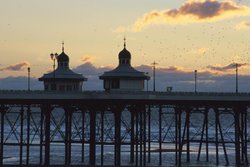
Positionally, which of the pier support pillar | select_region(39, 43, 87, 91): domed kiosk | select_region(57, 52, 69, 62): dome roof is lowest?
the pier support pillar

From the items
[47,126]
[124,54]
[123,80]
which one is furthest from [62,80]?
[47,126]

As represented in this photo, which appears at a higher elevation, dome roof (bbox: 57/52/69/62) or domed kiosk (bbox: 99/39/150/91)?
dome roof (bbox: 57/52/69/62)

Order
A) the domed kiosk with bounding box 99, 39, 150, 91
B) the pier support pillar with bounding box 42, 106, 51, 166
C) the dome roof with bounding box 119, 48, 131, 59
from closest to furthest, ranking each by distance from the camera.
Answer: the pier support pillar with bounding box 42, 106, 51, 166
the domed kiosk with bounding box 99, 39, 150, 91
the dome roof with bounding box 119, 48, 131, 59

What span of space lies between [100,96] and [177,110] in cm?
1353

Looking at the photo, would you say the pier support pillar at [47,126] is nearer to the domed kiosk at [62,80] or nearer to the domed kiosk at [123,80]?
the domed kiosk at [62,80]

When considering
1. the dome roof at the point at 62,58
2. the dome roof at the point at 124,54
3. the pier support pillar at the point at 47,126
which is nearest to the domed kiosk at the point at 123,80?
the dome roof at the point at 124,54

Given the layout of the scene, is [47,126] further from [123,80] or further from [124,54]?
[124,54]

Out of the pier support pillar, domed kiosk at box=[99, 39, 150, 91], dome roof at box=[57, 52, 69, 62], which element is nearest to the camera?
the pier support pillar

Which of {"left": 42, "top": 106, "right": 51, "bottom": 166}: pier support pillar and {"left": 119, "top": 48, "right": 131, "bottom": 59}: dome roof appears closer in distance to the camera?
{"left": 42, "top": 106, "right": 51, "bottom": 166}: pier support pillar

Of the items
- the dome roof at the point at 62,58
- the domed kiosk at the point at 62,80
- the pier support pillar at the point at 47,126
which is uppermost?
the dome roof at the point at 62,58

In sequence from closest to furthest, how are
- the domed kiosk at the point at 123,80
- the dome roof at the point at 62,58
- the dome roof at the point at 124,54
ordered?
the domed kiosk at the point at 123,80
the dome roof at the point at 124,54
the dome roof at the point at 62,58

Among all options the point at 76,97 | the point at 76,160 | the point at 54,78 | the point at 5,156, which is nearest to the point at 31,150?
the point at 5,156

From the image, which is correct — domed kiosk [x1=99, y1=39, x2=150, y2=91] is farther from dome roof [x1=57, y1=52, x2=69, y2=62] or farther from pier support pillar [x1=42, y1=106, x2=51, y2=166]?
pier support pillar [x1=42, y1=106, x2=51, y2=166]

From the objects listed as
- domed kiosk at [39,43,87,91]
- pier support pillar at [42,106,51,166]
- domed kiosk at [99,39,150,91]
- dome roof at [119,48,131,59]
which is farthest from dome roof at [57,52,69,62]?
pier support pillar at [42,106,51,166]
